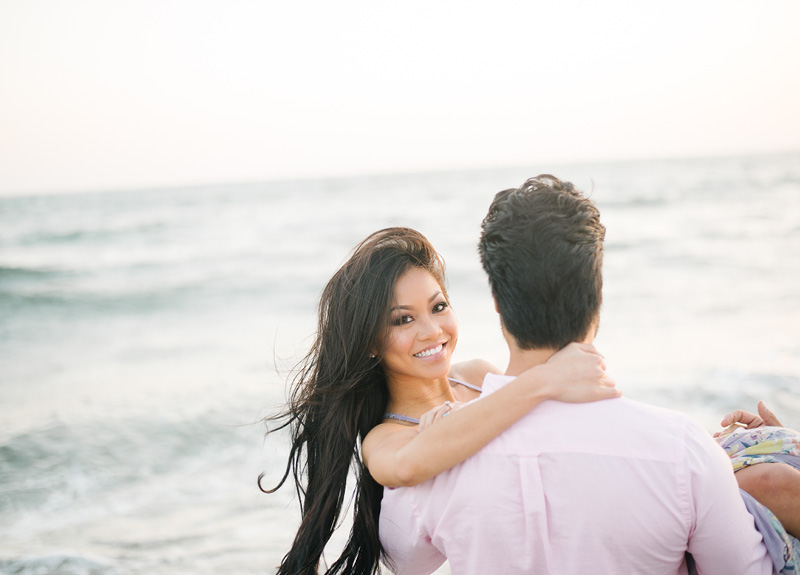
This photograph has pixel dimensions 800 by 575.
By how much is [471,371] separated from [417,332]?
75 centimetres

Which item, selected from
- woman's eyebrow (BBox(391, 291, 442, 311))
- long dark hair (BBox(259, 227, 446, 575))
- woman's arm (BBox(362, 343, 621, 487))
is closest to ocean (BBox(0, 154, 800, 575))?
long dark hair (BBox(259, 227, 446, 575))

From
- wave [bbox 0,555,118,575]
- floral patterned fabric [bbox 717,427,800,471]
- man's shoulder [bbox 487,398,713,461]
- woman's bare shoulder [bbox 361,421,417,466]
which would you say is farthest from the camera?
wave [bbox 0,555,118,575]

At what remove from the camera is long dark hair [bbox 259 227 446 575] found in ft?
9.28

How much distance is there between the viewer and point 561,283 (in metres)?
1.74

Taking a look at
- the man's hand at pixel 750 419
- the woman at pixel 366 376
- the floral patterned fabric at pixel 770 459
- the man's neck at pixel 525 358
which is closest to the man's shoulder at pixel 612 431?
the man's neck at pixel 525 358

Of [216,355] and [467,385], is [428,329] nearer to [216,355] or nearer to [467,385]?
[467,385]

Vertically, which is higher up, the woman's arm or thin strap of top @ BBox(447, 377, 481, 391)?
the woman's arm

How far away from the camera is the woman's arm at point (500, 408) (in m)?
1.71

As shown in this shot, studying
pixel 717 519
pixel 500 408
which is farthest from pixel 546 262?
pixel 717 519

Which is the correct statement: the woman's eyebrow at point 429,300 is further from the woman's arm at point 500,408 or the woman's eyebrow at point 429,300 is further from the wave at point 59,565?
the wave at point 59,565

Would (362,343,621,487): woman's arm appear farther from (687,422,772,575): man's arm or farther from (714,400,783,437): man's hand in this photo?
(714,400,783,437): man's hand

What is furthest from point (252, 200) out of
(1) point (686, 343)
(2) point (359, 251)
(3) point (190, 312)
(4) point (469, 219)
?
(2) point (359, 251)

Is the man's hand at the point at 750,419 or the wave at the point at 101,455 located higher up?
the man's hand at the point at 750,419

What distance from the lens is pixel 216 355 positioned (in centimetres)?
1044
